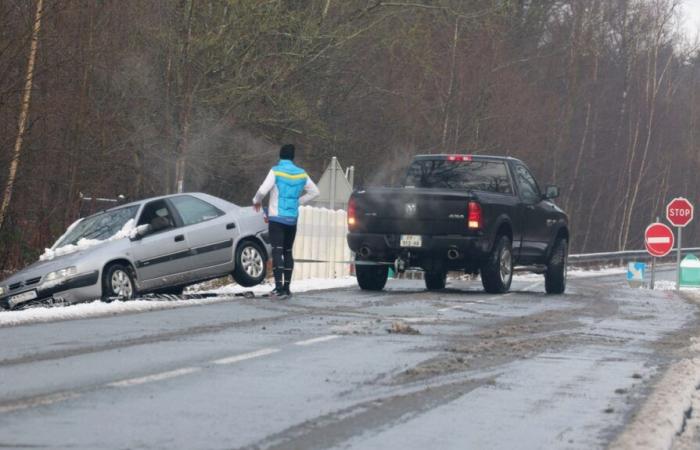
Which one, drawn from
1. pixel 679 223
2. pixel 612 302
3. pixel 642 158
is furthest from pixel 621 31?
pixel 612 302

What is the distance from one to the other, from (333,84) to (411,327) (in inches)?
1011

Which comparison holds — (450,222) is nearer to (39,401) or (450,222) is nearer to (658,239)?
(39,401)

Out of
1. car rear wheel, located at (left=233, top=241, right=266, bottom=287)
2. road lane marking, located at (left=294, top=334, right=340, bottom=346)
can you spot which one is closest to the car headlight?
car rear wheel, located at (left=233, top=241, right=266, bottom=287)

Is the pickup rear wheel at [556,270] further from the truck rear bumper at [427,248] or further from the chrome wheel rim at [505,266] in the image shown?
the truck rear bumper at [427,248]

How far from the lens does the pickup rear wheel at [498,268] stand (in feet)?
67.3

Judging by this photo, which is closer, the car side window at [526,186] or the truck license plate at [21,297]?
the truck license plate at [21,297]

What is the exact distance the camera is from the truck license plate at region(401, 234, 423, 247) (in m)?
20.1

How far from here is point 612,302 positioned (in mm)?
20375

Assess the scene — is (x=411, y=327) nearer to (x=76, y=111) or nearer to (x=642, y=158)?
(x=76, y=111)

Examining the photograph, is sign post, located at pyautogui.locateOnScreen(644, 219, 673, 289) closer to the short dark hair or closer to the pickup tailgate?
the pickup tailgate

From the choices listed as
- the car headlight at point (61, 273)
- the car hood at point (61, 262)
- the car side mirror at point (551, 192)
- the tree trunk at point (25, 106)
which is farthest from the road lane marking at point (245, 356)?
the tree trunk at point (25, 106)

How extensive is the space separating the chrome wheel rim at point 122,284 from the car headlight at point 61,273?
1.81ft

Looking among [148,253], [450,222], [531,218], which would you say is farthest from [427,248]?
[148,253]

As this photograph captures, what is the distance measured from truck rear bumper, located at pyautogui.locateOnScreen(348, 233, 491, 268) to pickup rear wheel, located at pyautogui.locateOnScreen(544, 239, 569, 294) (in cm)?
261
